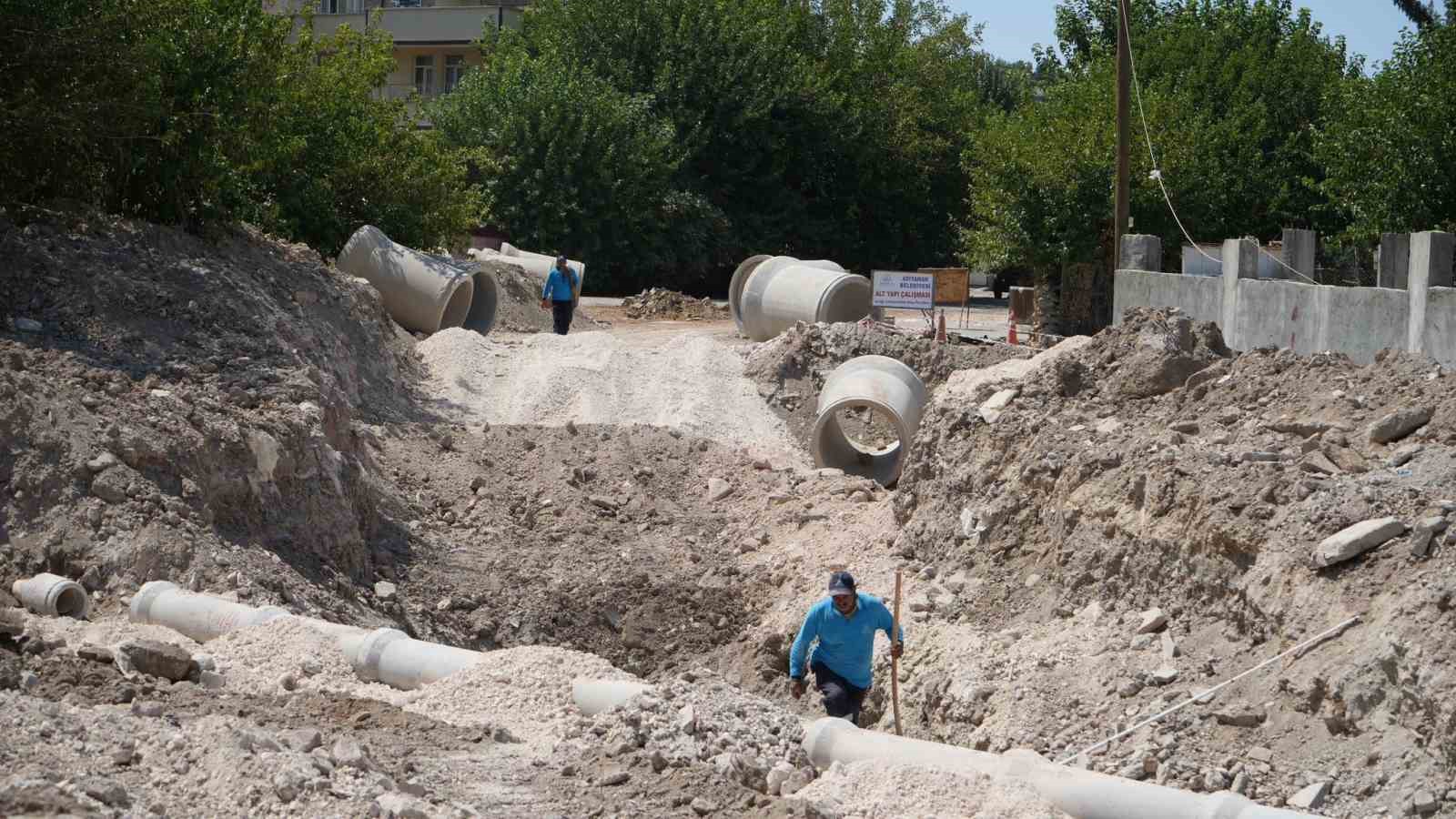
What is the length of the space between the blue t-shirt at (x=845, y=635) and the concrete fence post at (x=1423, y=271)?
5.02 metres

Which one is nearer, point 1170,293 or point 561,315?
point 1170,293

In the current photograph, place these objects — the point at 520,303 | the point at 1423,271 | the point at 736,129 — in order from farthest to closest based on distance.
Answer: the point at 736,129 → the point at 520,303 → the point at 1423,271

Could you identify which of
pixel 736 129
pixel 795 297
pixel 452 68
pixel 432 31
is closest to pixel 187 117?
pixel 795 297

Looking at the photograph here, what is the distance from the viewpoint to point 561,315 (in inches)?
864

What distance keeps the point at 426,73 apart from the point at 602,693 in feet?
144

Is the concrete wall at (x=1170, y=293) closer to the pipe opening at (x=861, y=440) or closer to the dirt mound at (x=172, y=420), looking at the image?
the pipe opening at (x=861, y=440)

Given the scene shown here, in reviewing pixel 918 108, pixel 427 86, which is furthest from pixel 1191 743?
pixel 427 86

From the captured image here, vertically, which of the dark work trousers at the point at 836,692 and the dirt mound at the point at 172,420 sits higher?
the dirt mound at the point at 172,420

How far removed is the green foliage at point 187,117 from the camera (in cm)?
1360

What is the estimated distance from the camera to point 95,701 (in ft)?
22.4

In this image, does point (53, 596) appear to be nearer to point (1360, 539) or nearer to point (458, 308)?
point (1360, 539)

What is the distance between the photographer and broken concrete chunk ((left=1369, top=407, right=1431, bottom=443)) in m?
9.89

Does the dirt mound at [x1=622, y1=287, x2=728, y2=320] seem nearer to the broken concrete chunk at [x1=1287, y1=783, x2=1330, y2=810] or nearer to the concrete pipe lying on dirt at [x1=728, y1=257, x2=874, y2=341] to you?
the concrete pipe lying on dirt at [x1=728, y1=257, x2=874, y2=341]

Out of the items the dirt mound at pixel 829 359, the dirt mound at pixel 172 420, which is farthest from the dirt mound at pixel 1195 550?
the dirt mound at pixel 829 359
